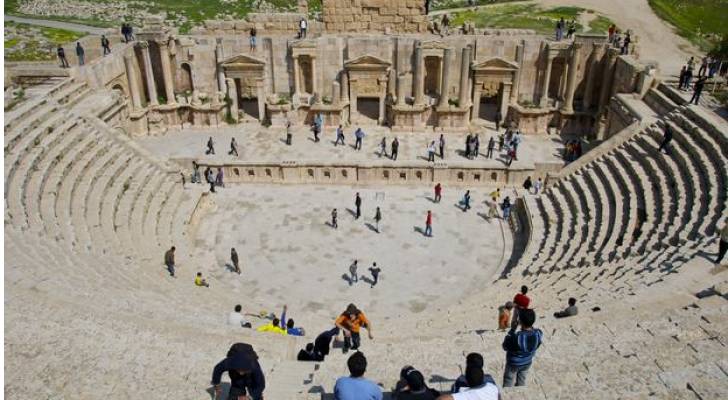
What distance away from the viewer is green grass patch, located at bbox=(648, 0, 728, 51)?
39562mm

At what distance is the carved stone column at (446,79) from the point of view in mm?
27344

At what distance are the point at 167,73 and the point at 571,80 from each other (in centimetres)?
2018

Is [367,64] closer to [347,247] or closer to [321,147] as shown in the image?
[321,147]

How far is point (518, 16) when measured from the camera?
42906 millimetres

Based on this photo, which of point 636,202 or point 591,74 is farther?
point 591,74

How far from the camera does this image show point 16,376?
8203mm

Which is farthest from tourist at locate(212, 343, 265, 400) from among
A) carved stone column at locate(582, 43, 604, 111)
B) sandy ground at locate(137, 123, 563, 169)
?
carved stone column at locate(582, 43, 604, 111)

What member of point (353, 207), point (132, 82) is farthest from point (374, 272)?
point (132, 82)

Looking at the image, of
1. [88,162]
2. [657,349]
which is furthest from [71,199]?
[657,349]

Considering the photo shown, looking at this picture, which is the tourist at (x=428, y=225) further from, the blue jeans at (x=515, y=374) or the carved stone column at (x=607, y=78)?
the carved stone column at (x=607, y=78)

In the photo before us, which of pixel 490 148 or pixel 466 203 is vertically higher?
pixel 490 148

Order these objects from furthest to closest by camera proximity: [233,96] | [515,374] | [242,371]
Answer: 1. [233,96]
2. [515,374]
3. [242,371]

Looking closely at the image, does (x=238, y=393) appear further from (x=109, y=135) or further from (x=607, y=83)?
(x=607, y=83)

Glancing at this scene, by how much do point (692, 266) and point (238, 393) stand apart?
1083 cm
